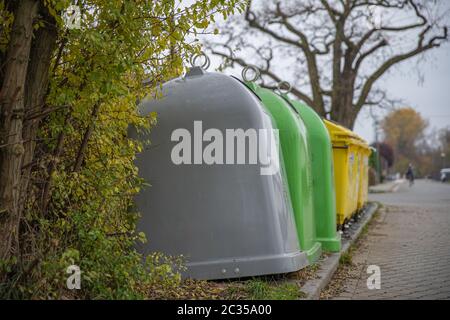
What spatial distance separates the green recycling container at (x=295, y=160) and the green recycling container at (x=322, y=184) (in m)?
0.85

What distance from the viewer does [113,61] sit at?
4.22m

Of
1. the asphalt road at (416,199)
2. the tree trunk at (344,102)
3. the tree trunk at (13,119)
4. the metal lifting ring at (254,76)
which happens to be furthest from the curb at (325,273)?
the tree trunk at (344,102)

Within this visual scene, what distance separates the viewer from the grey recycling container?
552cm

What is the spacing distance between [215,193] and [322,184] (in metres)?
2.57

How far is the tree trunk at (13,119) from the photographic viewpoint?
3988 millimetres

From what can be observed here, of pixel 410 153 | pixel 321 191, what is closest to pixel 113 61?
pixel 321 191

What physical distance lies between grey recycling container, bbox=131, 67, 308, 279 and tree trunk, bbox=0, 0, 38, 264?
75.1 inches

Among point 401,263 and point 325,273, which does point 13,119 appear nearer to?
point 325,273

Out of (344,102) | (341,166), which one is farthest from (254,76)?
(344,102)

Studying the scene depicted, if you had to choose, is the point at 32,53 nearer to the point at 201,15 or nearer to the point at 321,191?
the point at 201,15

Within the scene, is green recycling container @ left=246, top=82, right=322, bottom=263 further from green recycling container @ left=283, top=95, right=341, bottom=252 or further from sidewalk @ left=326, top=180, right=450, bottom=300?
green recycling container @ left=283, top=95, right=341, bottom=252

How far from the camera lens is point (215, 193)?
5637mm

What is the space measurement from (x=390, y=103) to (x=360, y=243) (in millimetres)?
14561

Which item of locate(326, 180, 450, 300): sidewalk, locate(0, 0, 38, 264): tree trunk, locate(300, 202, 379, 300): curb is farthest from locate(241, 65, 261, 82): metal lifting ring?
locate(0, 0, 38, 264): tree trunk
